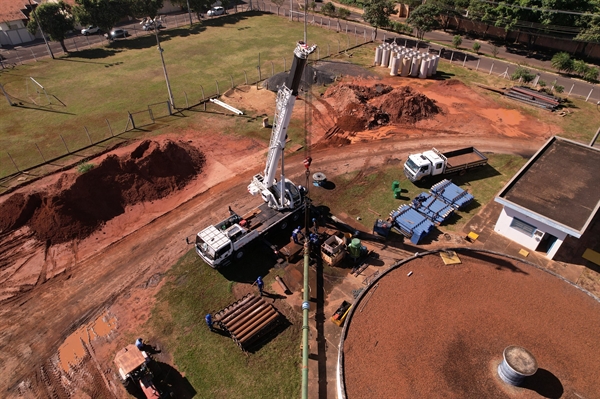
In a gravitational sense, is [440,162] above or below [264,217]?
above

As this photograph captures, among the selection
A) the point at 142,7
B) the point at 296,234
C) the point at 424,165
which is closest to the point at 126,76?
the point at 142,7

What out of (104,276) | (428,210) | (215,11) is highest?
(215,11)

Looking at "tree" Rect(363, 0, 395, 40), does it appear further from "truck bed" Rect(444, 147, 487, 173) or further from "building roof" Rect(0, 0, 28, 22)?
"building roof" Rect(0, 0, 28, 22)

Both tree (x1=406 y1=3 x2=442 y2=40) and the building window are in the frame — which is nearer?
the building window

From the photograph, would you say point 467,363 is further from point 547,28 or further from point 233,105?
point 547,28

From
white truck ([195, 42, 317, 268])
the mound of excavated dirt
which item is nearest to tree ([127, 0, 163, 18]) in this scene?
the mound of excavated dirt

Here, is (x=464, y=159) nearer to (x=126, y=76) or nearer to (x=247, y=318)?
(x=247, y=318)

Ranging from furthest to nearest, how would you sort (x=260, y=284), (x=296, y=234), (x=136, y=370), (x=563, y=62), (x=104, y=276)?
(x=563, y=62)
(x=296, y=234)
(x=104, y=276)
(x=260, y=284)
(x=136, y=370)
